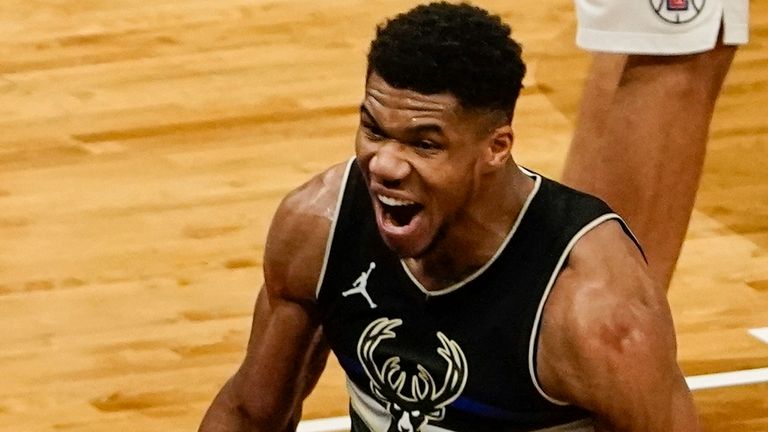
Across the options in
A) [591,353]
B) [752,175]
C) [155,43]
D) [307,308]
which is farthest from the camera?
[155,43]

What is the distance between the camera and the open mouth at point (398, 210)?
1.46m

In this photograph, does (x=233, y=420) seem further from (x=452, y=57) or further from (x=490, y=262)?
(x=452, y=57)

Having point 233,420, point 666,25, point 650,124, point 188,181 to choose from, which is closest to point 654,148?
point 650,124

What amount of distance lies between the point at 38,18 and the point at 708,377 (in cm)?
219

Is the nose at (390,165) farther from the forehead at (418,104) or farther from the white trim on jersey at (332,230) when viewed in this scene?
the white trim on jersey at (332,230)

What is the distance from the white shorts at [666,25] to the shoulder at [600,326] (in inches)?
21.0

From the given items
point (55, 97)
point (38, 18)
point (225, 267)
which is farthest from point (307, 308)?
point (38, 18)

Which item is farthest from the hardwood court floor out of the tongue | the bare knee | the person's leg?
the tongue

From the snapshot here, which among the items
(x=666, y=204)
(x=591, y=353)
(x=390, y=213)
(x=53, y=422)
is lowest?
(x=53, y=422)

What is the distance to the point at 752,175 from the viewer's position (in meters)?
3.12

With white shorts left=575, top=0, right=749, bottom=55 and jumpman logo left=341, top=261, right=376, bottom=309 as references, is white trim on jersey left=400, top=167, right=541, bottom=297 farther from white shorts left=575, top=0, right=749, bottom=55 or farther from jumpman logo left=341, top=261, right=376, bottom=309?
white shorts left=575, top=0, right=749, bottom=55

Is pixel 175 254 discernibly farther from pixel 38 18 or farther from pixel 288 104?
pixel 38 18

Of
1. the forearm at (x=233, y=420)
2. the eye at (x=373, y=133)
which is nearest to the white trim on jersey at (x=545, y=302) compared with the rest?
the eye at (x=373, y=133)

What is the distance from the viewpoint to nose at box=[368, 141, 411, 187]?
1.44 metres
